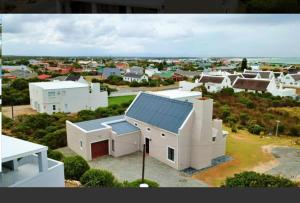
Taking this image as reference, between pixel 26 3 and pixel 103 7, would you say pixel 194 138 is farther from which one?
pixel 26 3

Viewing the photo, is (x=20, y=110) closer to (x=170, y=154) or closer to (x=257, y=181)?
(x=170, y=154)

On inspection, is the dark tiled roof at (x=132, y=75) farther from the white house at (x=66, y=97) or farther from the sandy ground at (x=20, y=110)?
the sandy ground at (x=20, y=110)

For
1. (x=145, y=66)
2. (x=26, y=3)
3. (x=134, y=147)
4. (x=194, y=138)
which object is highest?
(x=26, y=3)

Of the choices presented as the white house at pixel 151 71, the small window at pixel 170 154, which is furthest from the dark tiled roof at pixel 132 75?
the small window at pixel 170 154

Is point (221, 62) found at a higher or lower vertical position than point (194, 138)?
higher

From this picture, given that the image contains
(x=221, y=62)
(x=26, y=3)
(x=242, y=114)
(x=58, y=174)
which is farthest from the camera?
(x=221, y=62)

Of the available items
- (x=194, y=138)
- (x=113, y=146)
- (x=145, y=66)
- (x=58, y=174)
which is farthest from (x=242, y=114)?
(x=58, y=174)

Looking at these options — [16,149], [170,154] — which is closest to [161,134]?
[170,154]
